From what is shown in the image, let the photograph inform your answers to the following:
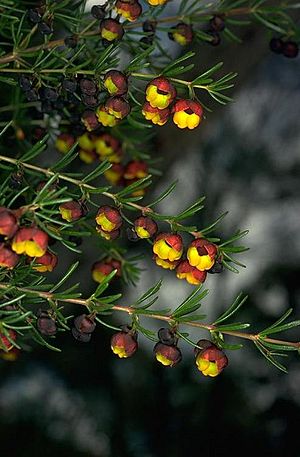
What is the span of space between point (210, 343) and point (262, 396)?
94 cm

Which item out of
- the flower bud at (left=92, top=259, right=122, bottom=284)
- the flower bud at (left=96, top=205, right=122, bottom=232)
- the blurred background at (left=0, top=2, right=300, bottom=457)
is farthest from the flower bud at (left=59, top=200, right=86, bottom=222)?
the blurred background at (left=0, top=2, right=300, bottom=457)

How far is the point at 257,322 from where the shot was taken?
50.4 inches

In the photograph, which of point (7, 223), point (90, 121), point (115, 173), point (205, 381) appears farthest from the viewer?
point (205, 381)

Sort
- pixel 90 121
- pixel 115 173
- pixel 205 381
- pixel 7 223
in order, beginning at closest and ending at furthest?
pixel 7 223, pixel 90 121, pixel 115 173, pixel 205 381

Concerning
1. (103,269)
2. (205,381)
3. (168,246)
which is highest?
(168,246)

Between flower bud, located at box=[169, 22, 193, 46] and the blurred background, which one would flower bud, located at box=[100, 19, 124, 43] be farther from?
the blurred background

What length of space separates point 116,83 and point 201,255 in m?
0.10

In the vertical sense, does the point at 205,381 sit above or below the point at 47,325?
below

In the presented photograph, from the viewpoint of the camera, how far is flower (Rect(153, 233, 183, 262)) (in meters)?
0.39

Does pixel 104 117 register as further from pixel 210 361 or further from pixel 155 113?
pixel 210 361

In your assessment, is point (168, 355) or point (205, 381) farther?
point (205, 381)

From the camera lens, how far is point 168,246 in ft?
1.27

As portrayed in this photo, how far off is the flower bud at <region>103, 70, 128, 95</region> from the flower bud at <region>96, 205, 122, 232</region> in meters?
0.06

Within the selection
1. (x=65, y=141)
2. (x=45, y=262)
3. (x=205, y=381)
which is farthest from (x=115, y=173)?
(x=205, y=381)
